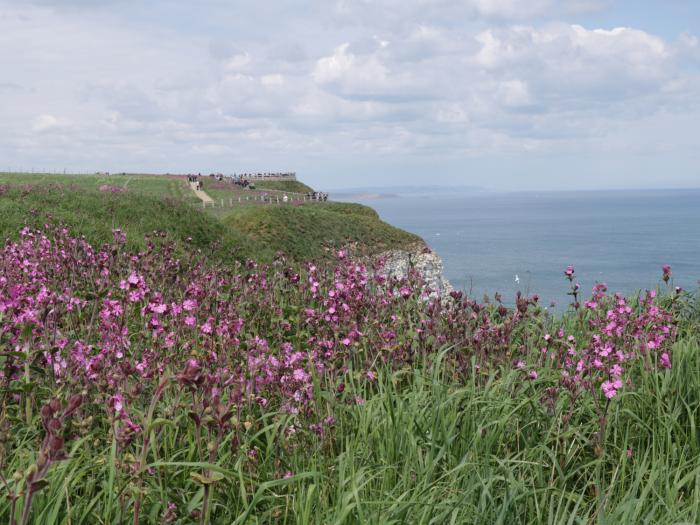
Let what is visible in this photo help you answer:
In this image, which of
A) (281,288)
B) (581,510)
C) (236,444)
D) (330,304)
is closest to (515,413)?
(581,510)

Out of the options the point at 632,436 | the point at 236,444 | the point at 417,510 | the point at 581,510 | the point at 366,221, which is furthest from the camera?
the point at 366,221

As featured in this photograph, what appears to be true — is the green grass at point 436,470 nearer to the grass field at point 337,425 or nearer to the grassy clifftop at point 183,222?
the grass field at point 337,425

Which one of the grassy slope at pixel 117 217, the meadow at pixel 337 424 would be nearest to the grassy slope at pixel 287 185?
the grassy slope at pixel 117 217

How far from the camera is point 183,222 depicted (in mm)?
24828

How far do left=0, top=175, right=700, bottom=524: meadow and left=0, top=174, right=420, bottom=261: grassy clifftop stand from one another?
183 inches

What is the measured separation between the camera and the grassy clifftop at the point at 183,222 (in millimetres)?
17719

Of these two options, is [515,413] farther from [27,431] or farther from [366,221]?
[366,221]

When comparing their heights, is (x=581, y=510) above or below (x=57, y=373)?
below

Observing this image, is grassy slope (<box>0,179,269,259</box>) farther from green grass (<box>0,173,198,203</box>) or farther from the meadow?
green grass (<box>0,173,198,203</box>)

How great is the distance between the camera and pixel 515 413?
498 cm

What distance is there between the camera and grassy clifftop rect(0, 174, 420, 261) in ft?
58.1

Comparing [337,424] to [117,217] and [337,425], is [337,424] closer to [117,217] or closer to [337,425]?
[337,425]

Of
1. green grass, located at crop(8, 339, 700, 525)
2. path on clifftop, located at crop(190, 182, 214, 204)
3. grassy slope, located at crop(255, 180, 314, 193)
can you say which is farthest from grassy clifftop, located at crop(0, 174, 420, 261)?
grassy slope, located at crop(255, 180, 314, 193)

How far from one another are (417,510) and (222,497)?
120 centimetres
